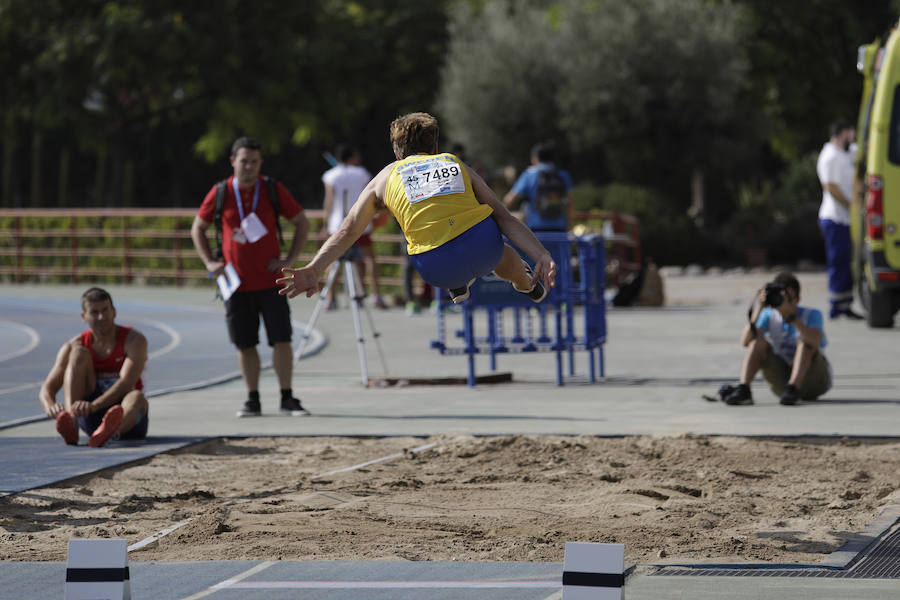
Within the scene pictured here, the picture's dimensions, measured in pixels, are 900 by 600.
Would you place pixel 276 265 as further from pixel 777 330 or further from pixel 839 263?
pixel 839 263

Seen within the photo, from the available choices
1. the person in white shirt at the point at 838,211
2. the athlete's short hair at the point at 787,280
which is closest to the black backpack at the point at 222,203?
the athlete's short hair at the point at 787,280

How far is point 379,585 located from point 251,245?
5.27 m

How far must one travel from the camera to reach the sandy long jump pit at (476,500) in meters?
6.54

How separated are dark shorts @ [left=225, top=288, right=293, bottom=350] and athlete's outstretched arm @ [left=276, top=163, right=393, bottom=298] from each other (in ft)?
11.1

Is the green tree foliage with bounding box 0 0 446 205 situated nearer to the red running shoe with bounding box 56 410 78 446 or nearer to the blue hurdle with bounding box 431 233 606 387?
the blue hurdle with bounding box 431 233 606 387

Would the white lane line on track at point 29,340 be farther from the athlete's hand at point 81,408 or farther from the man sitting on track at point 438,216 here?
the man sitting on track at point 438,216

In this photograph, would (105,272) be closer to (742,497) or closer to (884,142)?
(884,142)

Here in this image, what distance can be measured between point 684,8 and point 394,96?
490 inches

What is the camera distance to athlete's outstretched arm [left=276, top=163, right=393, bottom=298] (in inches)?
274

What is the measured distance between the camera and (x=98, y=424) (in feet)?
32.1

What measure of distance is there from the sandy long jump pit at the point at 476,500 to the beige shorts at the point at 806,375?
5.98 ft

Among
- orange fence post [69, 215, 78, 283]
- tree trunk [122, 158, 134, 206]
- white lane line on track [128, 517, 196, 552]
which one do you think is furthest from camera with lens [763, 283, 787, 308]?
tree trunk [122, 158, 134, 206]

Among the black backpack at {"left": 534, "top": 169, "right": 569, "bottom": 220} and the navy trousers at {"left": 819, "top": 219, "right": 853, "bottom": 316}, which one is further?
the navy trousers at {"left": 819, "top": 219, "right": 853, "bottom": 316}

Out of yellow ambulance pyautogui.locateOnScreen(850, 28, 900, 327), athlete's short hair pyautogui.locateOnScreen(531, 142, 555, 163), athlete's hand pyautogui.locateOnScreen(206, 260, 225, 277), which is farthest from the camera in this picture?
athlete's short hair pyautogui.locateOnScreen(531, 142, 555, 163)
